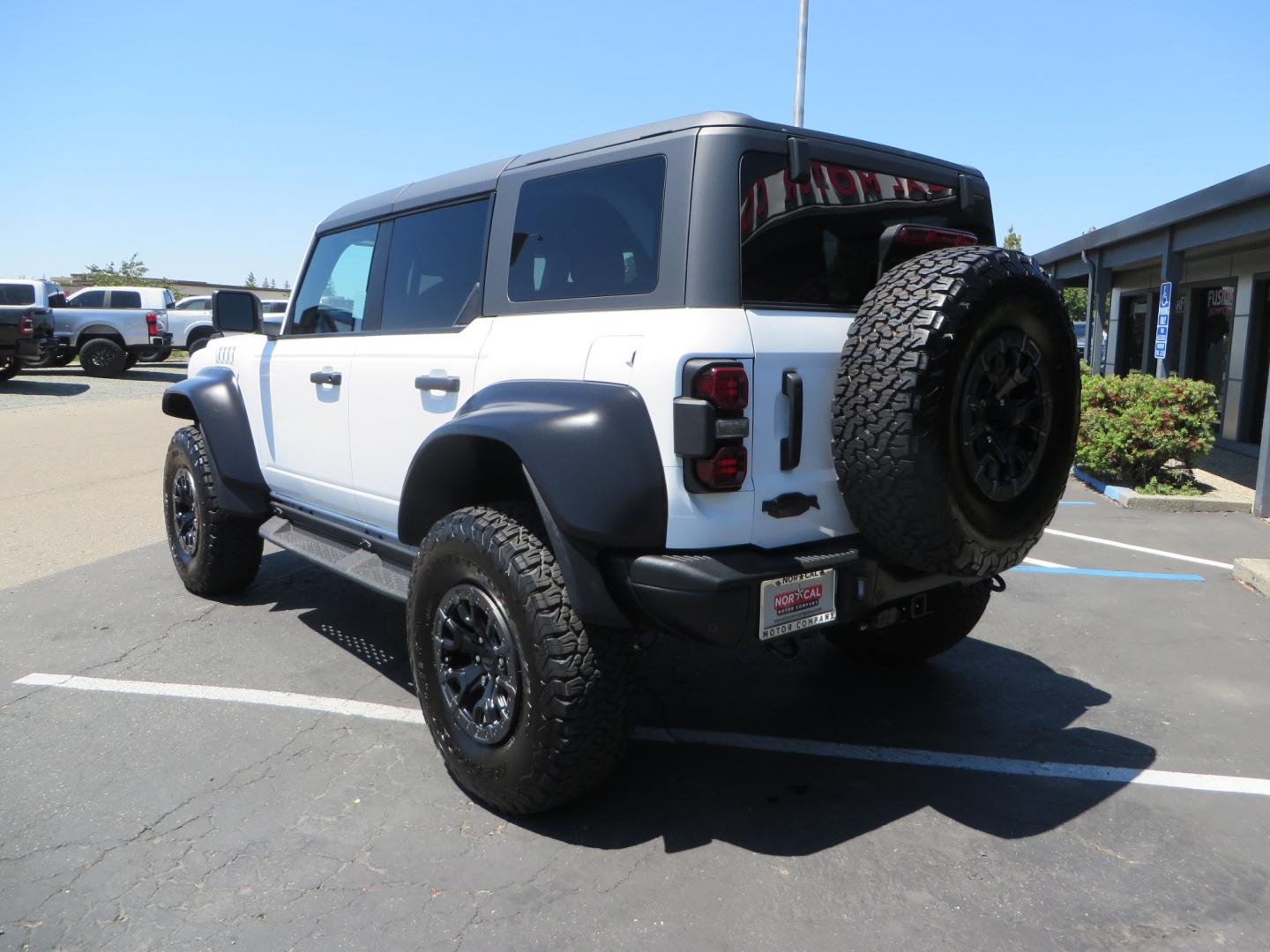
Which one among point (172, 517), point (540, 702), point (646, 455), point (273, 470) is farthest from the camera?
point (172, 517)

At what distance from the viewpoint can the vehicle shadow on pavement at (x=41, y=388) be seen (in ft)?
58.6

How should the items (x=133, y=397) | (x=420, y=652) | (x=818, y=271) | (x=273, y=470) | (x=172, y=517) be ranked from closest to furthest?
(x=818, y=271) → (x=420, y=652) → (x=273, y=470) → (x=172, y=517) → (x=133, y=397)

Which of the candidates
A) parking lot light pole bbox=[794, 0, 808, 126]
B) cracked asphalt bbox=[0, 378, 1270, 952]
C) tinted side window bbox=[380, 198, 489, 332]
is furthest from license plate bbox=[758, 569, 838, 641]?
parking lot light pole bbox=[794, 0, 808, 126]

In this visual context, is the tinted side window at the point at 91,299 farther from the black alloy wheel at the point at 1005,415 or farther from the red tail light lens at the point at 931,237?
the black alloy wheel at the point at 1005,415

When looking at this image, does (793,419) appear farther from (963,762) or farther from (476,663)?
(963,762)

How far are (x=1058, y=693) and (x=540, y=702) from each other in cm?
256

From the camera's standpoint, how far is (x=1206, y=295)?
15266 mm

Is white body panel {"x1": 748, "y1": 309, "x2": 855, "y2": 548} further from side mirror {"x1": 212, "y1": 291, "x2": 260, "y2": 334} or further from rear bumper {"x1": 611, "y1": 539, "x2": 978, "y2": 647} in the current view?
side mirror {"x1": 212, "y1": 291, "x2": 260, "y2": 334}

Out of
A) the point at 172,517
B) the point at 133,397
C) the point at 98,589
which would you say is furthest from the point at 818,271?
the point at 133,397

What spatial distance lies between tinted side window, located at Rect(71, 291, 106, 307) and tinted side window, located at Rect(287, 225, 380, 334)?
20.7 meters

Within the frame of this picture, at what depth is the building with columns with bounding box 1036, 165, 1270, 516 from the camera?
10.4 m

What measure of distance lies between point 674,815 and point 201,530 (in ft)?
11.0

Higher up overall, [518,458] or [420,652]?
[518,458]

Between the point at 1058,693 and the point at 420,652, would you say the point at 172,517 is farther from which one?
the point at 1058,693
